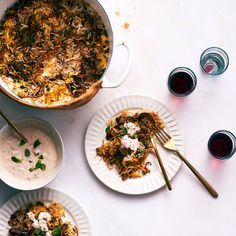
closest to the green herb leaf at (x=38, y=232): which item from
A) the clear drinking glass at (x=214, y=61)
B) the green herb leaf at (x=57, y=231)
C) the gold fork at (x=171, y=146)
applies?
the green herb leaf at (x=57, y=231)

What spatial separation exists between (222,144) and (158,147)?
1.03 ft

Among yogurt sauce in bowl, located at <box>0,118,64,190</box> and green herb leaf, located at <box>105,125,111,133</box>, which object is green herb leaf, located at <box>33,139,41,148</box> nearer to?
yogurt sauce in bowl, located at <box>0,118,64,190</box>

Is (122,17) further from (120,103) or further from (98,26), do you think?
(120,103)

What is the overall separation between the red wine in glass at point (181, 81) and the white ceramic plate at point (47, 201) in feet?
2.40

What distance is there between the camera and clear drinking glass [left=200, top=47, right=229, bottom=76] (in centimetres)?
261

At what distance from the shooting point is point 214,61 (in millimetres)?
2633

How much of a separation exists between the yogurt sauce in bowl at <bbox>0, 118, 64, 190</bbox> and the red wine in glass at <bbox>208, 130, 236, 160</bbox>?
73cm

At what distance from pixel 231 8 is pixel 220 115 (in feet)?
1.76

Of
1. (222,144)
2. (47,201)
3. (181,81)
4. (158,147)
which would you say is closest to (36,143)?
(47,201)

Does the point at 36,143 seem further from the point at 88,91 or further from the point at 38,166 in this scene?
the point at 88,91

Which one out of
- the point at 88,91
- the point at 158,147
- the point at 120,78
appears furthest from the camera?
the point at 158,147

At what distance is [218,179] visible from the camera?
2.66m

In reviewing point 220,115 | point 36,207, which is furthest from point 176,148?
point 36,207

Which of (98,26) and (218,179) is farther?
(218,179)
